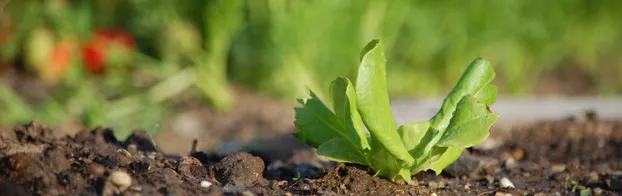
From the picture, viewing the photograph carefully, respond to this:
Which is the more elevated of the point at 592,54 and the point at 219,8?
the point at 592,54

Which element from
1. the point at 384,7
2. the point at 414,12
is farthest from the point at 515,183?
the point at 414,12

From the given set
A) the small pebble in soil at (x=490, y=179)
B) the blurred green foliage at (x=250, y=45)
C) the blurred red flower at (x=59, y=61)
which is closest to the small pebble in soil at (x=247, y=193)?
the small pebble in soil at (x=490, y=179)

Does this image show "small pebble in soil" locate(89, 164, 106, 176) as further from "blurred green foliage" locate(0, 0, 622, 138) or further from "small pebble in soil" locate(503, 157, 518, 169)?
"blurred green foliage" locate(0, 0, 622, 138)

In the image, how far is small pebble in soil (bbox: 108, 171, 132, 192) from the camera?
1.46 meters

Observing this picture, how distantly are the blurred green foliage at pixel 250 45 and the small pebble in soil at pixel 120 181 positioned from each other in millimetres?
2146

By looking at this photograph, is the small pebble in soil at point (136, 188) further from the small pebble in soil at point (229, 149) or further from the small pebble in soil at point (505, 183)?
the small pebble in soil at point (505, 183)

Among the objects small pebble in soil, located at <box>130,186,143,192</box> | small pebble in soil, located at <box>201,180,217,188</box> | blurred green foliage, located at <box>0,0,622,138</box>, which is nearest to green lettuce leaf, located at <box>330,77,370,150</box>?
small pebble in soil, located at <box>201,180,217,188</box>

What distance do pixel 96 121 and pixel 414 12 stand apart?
232cm

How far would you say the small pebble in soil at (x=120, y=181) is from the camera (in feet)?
4.80

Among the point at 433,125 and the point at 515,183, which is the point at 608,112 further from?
the point at 433,125

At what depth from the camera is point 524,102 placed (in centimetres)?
407

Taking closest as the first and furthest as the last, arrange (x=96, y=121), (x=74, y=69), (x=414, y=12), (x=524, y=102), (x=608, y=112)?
(x=96, y=121), (x=608, y=112), (x=524, y=102), (x=74, y=69), (x=414, y=12)

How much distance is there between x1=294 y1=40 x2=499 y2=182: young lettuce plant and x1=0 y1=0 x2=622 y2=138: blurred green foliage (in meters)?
2.05

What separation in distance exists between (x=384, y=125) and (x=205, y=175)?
389 mm
